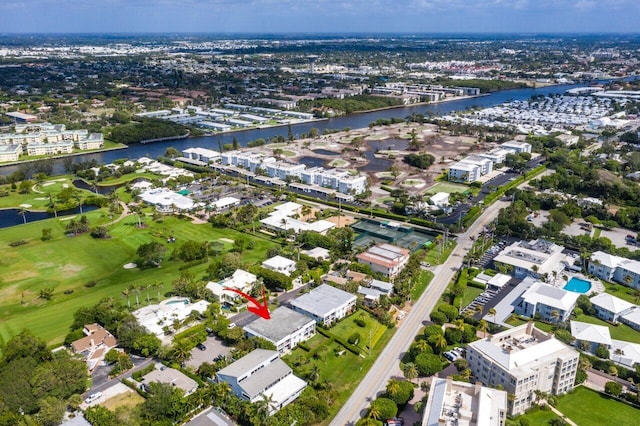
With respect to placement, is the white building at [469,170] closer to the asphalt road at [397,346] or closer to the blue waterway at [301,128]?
the asphalt road at [397,346]

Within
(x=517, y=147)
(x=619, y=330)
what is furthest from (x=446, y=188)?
(x=619, y=330)

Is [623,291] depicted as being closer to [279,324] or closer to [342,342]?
[342,342]

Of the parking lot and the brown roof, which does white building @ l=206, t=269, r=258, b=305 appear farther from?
the brown roof

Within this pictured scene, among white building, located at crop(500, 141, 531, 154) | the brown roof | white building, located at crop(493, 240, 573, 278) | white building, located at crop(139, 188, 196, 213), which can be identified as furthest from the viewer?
white building, located at crop(500, 141, 531, 154)

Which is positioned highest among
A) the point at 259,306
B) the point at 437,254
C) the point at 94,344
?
the point at 437,254

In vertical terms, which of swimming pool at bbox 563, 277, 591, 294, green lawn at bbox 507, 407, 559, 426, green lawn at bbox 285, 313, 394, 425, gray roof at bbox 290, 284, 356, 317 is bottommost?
green lawn at bbox 285, 313, 394, 425

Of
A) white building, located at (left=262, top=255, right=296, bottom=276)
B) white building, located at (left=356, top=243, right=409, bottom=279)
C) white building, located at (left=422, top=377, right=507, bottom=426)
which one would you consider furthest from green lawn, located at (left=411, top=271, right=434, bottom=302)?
white building, located at (left=422, top=377, right=507, bottom=426)

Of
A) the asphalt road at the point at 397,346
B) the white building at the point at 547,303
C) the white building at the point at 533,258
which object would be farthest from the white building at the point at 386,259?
the white building at the point at 547,303

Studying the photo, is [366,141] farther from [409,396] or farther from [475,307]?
[409,396]
